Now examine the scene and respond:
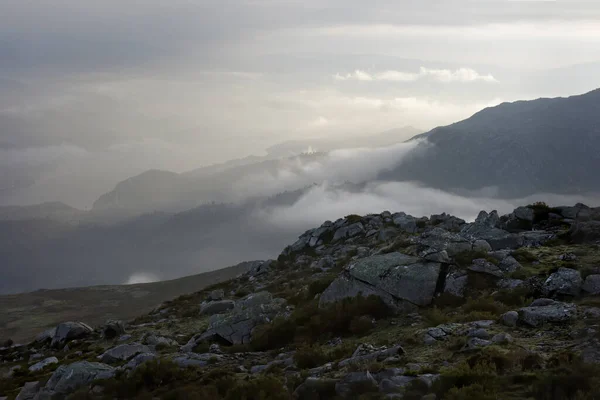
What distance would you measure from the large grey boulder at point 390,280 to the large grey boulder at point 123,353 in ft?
34.1

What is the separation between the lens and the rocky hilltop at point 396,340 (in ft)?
38.2

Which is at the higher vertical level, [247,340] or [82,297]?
[247,340]

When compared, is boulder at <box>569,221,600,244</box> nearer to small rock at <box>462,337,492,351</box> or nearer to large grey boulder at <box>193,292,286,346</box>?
small rock at <box>462,337,492,351</box>

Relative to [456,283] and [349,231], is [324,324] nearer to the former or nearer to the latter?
[456,283]

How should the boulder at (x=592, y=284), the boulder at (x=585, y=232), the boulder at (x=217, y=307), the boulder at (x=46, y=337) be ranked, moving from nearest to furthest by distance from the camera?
the boulder at (x=592, y=284)
the boulder at (x=585, y=232)
the boulder at (x=217, y=307)
the boulder at (x=46, y=337)

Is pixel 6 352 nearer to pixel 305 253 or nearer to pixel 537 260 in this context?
pixel 305 253

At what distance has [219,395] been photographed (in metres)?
12.9

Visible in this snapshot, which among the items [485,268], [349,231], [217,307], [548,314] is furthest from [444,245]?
[349,231]

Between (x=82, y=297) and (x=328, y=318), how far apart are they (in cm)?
14771

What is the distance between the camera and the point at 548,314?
50.7 ft

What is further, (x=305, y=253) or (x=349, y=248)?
(x=305, y=253)

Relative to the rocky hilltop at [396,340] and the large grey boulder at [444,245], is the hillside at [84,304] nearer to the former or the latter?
the rocky hilltop at [396,340]

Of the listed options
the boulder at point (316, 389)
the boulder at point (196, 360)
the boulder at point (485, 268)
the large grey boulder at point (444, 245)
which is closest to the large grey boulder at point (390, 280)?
the large grey boulder at point (444, 245)

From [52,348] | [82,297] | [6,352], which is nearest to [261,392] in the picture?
[52,348]
